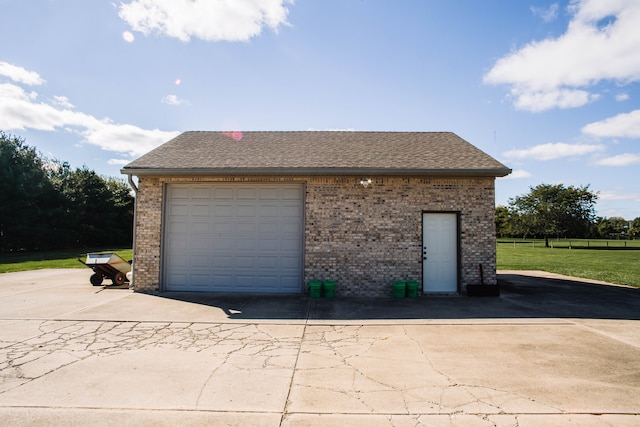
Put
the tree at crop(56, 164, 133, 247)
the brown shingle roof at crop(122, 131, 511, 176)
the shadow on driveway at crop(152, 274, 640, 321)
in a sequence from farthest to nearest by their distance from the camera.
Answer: the tree at crop(56, 164, 133, 247)
the brown shingle roof at crop(122, 131, 511, 176)
the shadow on driveway at crop(152, 274, 640, 321)

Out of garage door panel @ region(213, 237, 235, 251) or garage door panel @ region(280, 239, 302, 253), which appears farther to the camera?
garage door panel @ region(213, 237, 235, 251)

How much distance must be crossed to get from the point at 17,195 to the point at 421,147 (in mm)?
30817

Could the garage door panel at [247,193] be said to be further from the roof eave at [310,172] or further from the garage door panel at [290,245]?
the garage door panel at [290,245]

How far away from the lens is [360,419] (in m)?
3.35

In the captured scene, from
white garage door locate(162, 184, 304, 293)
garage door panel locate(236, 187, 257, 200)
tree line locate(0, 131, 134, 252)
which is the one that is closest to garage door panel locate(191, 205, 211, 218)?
white garage door locate(162, 184, 304, 293)

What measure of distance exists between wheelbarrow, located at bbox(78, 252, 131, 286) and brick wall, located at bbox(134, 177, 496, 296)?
59.9 inches

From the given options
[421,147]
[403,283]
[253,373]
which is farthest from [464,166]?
[253,373]

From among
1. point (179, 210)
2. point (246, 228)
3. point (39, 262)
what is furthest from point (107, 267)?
point (39, 262)

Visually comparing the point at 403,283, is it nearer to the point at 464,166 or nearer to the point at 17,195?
the point at 464,166

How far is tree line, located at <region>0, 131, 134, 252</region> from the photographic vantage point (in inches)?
1049

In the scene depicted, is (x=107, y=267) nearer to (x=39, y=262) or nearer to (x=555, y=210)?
(x=39, y=262)

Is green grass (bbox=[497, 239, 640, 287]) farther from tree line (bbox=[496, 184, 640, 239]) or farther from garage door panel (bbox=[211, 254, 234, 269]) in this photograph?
tree line (bbox=[496, 184, 640, 239])

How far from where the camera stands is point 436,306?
27.1 feet

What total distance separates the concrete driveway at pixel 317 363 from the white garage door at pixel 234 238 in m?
1.37
